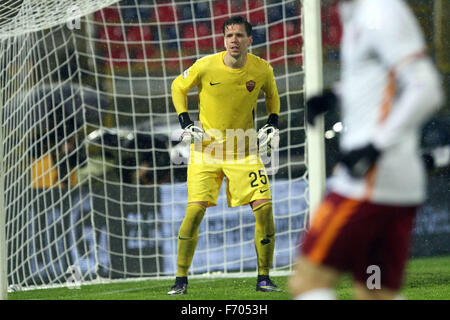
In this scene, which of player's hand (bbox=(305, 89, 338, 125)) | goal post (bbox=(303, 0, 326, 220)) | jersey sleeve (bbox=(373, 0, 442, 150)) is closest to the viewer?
jersey sleeve (bbox=(373, 0, 442, 150))

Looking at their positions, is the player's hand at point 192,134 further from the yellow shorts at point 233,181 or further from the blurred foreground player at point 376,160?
the blurred foreground player at point 376,160

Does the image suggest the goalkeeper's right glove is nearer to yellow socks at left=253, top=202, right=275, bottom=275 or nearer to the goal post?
yellow socks at left=253, top=202, right=275, bottom=275

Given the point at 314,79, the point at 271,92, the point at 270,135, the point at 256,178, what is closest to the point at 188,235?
the point at 256,178

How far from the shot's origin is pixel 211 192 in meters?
5.13

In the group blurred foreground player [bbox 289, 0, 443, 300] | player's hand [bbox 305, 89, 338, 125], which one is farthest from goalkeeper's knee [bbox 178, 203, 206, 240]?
blurred foreground player [bbox 289, 0, 443, 300]

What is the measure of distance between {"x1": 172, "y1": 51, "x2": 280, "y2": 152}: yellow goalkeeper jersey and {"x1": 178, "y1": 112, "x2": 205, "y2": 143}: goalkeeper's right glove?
0.29 feet

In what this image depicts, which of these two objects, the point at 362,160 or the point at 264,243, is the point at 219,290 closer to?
the point at 264,243

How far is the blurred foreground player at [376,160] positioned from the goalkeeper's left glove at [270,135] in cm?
266

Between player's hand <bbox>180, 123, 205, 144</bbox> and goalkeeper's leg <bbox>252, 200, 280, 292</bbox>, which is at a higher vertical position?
player's hand <bbox>180, 123, 205, 144</bbox>

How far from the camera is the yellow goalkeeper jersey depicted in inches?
201

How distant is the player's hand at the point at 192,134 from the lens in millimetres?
4945
